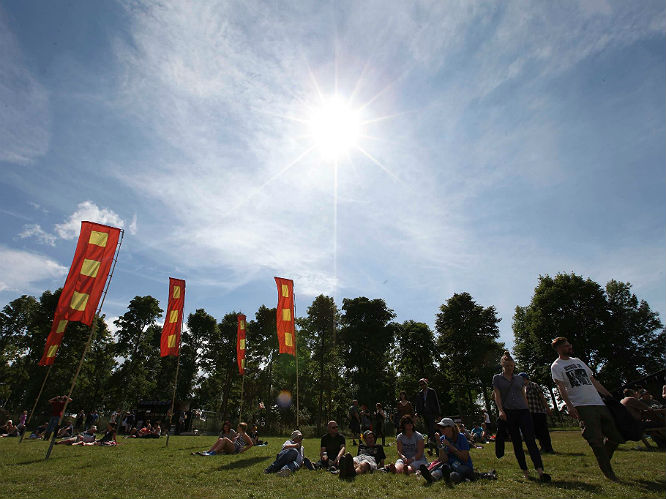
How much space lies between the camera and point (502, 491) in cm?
515

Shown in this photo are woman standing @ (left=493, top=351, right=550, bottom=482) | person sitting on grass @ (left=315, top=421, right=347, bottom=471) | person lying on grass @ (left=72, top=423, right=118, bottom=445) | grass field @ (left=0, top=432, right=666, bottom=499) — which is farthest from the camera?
person lying on grass @ (left=72, top=423, right=118, bottom=445)

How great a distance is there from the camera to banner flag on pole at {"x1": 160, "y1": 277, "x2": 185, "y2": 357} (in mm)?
16516

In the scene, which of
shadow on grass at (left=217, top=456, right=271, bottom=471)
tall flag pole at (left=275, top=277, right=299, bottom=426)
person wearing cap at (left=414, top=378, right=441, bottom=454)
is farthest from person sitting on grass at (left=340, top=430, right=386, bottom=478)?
tall flag pole at (left=275, top=277, right=299, bottom=426)

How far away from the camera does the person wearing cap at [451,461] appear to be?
20.4ft

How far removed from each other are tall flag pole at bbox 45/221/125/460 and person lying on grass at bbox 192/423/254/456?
16.3 ft

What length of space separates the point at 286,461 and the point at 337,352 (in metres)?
32.9

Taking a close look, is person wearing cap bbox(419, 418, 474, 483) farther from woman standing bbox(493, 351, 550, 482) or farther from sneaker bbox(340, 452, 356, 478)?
sneaker bbox(340, 452, 356, 478)

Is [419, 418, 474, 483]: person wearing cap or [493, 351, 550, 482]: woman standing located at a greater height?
[493, 351, 550, 482]: woman standing

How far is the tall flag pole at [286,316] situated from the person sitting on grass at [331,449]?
8.22 meters

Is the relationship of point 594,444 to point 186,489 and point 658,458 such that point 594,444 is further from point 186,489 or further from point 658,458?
point 186,489

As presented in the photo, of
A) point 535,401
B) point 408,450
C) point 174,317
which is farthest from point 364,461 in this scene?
point 174,317

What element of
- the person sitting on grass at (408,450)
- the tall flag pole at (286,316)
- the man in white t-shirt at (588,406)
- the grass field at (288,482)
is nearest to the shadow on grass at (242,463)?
the grass field at (288,482)

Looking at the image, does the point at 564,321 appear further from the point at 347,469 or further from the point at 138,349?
the point at 138,349

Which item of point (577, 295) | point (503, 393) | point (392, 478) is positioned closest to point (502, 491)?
point (503, 393)
